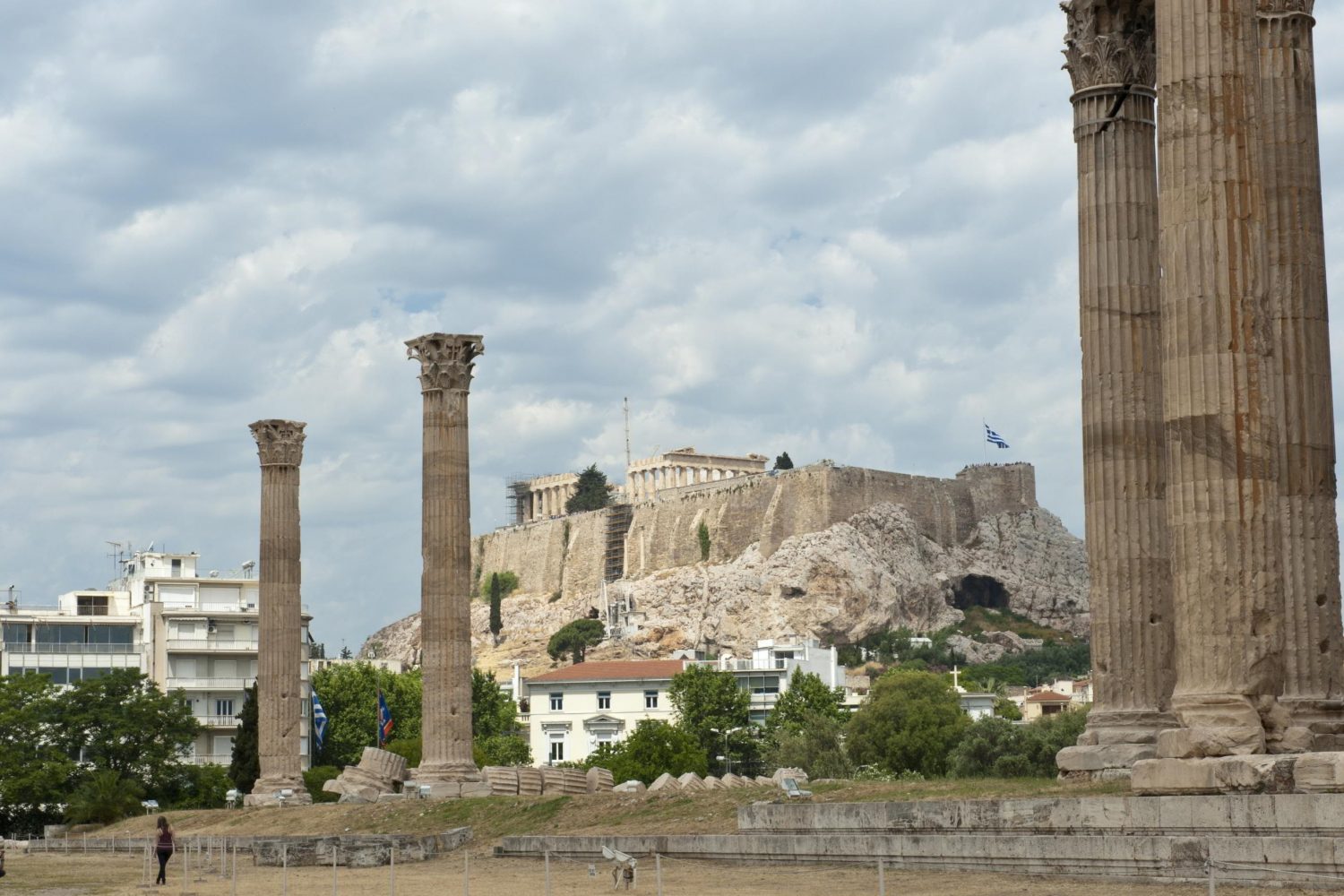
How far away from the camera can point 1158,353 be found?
23750 millimetres

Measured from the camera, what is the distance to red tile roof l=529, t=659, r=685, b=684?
5084 inches

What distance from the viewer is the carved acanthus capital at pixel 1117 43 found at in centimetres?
2448

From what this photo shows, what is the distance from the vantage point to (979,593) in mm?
180375

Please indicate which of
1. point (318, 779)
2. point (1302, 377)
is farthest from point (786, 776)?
point (318, 779)

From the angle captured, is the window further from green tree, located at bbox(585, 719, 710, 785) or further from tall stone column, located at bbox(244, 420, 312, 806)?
tall stone column, located at bbox(244, 420, 312, 806)

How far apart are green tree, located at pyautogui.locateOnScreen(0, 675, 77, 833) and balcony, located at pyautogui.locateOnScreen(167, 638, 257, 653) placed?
3076cm

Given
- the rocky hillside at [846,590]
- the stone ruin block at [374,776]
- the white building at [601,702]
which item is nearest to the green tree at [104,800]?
the stone ruin block at [374,776]

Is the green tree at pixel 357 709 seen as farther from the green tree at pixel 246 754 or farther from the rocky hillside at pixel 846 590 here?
the rocky hillside at pixel 846 590

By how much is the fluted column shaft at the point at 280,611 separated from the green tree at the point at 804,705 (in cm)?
5443

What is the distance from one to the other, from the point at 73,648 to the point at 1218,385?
276ft

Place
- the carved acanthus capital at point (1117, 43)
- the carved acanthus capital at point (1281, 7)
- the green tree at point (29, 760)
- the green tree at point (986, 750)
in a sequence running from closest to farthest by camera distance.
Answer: the carved acanthus capital at point (1281, 7), the carved acanthus capital at point (1117, 43), the green tree at point (29, 760), the green tree at point (986, 750)

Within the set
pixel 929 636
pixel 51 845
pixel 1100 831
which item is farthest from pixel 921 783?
pixel 929 636

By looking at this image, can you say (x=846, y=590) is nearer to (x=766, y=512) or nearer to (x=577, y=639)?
(x=766, y=512)

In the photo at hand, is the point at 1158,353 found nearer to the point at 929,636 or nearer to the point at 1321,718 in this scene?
the point at 1321,718
